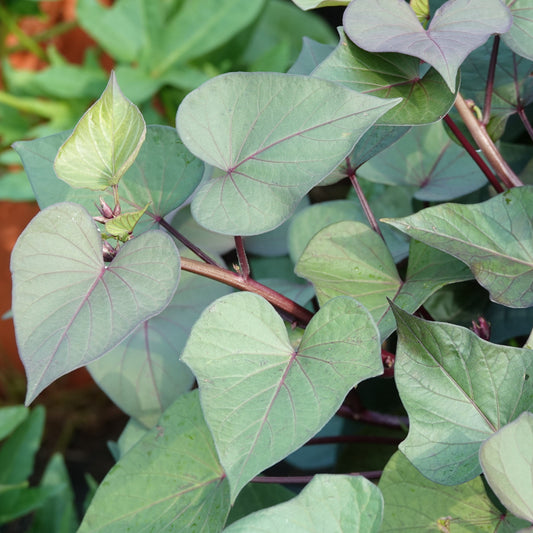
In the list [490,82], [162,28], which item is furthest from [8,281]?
[490,82]

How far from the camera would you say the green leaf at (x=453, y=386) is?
33 centimetres

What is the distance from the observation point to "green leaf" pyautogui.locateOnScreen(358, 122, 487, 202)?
51 cm

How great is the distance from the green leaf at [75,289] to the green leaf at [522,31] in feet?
0.77

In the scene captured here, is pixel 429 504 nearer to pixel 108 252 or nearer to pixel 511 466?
pixel 511 466

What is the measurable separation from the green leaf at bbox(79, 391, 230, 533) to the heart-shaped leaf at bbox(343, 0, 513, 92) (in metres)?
0.25

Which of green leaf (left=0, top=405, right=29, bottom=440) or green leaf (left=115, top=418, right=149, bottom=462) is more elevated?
green leaf (left=115, top=418, right=149, bottom=462)

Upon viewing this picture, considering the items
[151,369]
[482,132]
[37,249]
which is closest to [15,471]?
[151,369]

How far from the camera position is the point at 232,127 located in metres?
0.36

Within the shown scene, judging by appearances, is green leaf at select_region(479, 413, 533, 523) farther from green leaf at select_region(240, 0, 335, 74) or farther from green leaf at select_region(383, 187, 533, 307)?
green leaf at select_region(240, 0, 335, 74)

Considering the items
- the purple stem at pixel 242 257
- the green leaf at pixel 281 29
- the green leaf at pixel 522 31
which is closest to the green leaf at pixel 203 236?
the purple stem at pixel 242 257

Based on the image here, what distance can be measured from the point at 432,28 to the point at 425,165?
7.0 inches

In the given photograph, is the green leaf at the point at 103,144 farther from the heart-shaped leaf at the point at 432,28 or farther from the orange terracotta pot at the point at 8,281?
the orange terracotta pot at the point at 8,281

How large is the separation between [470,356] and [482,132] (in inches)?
Answer: 6.7

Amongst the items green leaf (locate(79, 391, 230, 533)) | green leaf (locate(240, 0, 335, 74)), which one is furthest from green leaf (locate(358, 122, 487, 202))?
green leaf (locate(240, 0, 335, 74))
